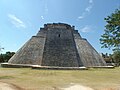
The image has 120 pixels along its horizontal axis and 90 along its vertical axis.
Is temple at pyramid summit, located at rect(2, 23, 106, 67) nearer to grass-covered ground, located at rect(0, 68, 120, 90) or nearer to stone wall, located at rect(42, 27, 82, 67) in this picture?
stone wall, located at rect(42, 27, 82, 67)

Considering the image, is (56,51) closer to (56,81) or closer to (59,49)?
(59,49)

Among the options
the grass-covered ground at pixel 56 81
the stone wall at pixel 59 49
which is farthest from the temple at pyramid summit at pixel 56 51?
the grass-covered ground at pixel 56 81

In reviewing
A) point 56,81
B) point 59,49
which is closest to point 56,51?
point 59,49

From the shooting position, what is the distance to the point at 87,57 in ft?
124

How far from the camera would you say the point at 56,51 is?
3519cm

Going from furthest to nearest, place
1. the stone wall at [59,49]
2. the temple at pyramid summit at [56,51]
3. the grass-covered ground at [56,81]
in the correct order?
the temple at pyramid summit at [56,51]
the stone wall at [59,49]
the grass-covered ground at [56,81]

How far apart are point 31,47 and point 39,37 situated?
3.59 m

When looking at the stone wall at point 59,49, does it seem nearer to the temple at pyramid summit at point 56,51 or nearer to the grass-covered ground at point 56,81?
the temple at pyramid summit at point 56,51

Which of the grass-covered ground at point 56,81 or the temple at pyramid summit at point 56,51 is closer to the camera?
the grass-covered ground at point 56,81

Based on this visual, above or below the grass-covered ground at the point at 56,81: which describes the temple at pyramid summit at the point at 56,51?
above

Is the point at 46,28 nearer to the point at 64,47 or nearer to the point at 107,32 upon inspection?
the point at 64,47

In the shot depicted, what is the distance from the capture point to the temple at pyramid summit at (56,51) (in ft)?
111

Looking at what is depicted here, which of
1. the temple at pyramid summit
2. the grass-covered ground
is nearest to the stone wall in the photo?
the temple at pyramid summit

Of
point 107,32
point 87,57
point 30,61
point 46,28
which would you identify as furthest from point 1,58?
point 107,32
